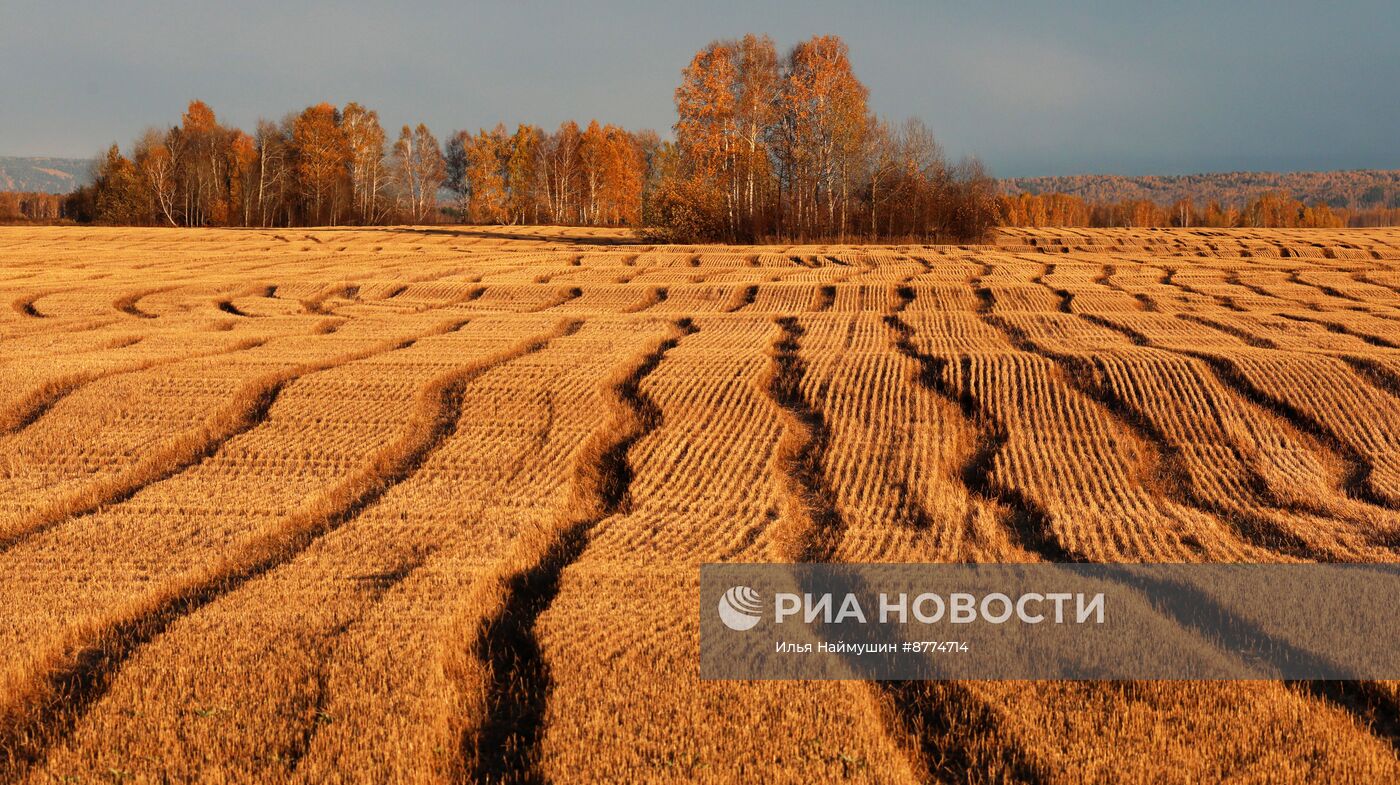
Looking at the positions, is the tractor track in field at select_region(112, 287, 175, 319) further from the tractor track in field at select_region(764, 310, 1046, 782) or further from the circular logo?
the circular logo

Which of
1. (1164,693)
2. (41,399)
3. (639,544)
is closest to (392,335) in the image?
(41,399)

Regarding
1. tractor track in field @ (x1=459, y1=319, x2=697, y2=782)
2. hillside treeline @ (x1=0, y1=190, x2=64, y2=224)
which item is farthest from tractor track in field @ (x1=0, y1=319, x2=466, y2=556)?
hillside treeline @ (x1=0, y1=190, x2=64, y2=224)

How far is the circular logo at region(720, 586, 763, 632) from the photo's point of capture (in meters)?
9.09

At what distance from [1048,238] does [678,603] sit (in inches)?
2362

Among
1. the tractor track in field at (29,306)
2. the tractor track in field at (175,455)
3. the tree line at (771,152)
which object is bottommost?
the tractor track in field at (175,455)

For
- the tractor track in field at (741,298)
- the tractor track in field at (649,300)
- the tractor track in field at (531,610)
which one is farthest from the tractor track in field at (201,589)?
the tractor track in field at (741,298)

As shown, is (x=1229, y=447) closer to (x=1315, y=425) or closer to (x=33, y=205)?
(x=1315, y=425)

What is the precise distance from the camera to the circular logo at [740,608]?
9.09 metres

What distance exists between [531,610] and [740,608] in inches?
74.3

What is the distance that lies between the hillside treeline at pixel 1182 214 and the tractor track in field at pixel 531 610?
118m

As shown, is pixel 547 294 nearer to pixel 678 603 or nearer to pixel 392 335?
pixel 392 335

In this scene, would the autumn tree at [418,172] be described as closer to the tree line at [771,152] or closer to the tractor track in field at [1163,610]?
the tree line at [771,152]

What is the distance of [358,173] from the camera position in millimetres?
94125

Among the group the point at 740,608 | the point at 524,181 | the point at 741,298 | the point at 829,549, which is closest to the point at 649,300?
the point at 741,298
